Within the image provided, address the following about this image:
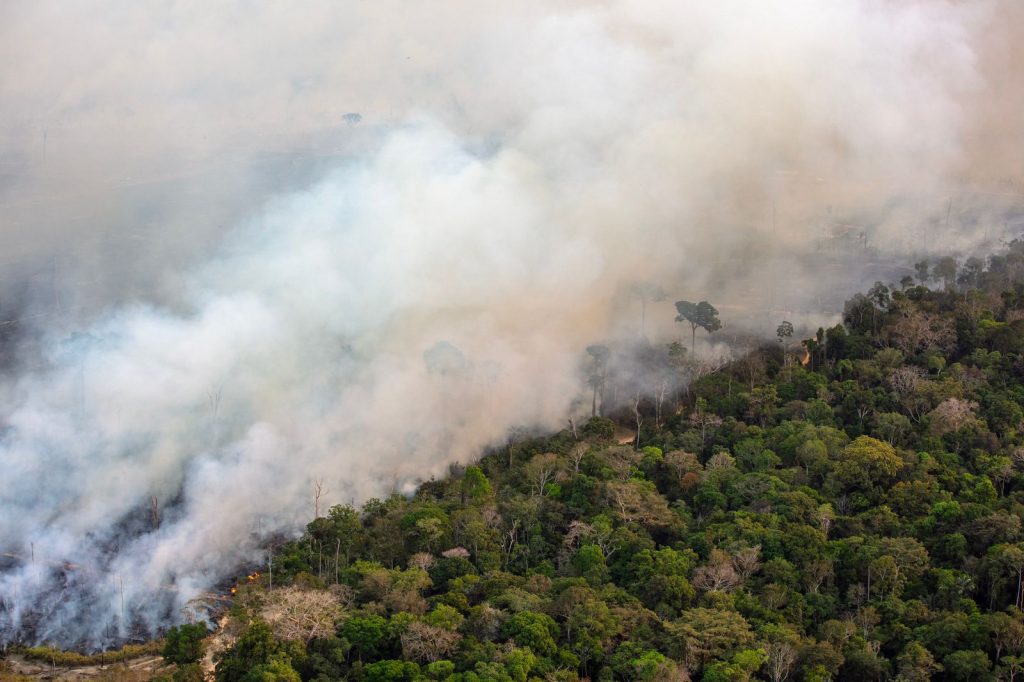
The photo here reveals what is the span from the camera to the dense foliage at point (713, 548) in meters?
35.4

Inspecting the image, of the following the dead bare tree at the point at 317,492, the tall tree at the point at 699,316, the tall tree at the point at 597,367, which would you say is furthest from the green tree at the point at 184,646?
the tall tree at the point at 699,316

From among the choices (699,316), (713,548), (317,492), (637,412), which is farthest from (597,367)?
(713,548)

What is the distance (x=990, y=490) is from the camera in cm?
4284

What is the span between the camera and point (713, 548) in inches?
1592

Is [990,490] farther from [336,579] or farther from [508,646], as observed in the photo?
[336,579]

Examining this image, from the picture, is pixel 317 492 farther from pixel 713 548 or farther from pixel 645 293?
pixel 645 293

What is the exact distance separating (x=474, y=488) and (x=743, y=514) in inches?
337

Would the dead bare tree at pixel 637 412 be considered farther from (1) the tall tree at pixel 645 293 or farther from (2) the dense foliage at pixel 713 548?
(1) the tall tree at pixel 645 293

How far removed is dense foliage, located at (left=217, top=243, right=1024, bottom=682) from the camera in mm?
35375

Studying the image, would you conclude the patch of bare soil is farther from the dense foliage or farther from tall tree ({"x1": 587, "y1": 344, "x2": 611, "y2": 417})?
tall tree ({"x1": 587, "y1": 344, "x2": 611, "y2": 417})

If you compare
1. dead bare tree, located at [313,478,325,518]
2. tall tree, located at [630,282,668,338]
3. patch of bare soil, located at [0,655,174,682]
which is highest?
tall tree, located at [630,282,668,338]

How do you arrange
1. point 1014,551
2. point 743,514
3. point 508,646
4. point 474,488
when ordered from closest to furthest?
point 508,646
point 1014,551
point 743,514
point 474,488

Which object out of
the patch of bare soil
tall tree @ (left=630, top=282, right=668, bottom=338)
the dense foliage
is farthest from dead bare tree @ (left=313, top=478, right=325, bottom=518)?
tall tree @ (left=630, top=282, right=668, bottom=338)

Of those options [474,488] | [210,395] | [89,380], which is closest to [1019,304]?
[474,488]
